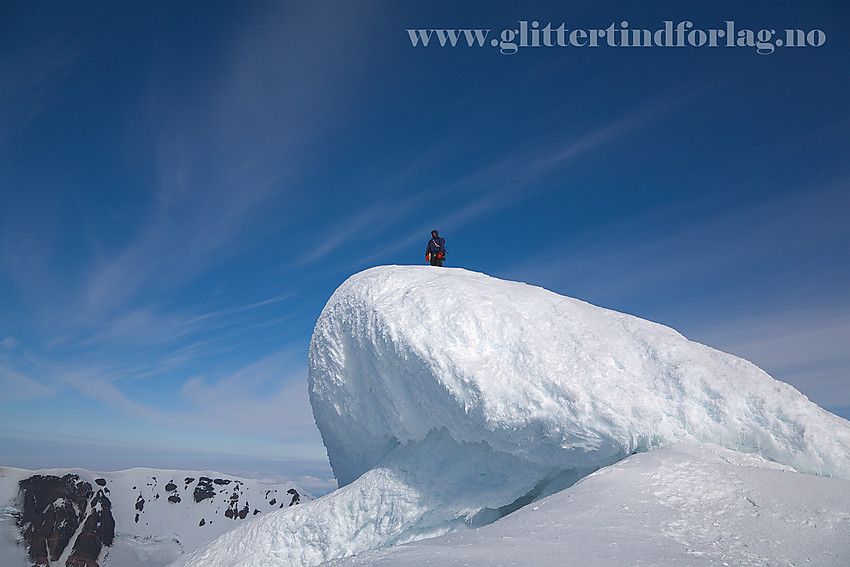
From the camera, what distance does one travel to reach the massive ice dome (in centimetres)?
686

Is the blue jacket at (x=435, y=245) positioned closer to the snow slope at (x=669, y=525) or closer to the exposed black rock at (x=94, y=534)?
the snow slope at (x=669, y=525)

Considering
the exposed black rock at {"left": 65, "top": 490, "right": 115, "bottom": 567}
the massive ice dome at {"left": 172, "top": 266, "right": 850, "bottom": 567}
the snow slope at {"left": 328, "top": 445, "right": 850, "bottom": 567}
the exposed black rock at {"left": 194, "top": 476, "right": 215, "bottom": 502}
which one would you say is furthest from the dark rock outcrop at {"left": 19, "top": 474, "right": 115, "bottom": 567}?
the snow slope at {"left": 328, "top": 445, "right": 850, "bottom": 567}

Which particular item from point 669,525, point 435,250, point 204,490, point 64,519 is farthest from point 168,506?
point 669,525

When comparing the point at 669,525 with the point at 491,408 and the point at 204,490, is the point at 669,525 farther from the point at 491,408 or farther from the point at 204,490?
the point at 204,490

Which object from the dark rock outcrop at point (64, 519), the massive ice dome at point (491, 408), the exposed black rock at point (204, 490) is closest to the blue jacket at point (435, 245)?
the massive ice dome at point (491, 408)

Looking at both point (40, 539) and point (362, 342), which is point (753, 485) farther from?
point (40, 539)

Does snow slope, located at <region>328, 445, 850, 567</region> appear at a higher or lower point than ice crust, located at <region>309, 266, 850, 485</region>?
lower

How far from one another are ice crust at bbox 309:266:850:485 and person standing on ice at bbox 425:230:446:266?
3.02m

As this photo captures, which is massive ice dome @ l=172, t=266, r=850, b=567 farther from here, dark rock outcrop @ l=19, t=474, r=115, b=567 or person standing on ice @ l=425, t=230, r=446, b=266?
dark rock outcrop @ l=19, t=474, r=115, b=567

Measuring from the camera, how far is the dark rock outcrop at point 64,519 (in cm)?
5341

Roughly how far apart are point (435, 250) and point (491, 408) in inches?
293

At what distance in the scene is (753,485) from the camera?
5.20m

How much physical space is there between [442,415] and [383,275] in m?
3.92

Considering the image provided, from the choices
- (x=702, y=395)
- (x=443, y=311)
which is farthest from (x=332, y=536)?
(x=702, y=395)
